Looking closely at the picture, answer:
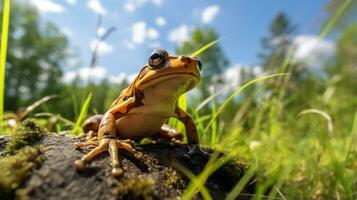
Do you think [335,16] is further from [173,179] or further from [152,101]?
[173,179]

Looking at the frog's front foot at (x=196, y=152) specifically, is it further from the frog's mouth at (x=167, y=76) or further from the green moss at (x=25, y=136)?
the green moss at (x=25, y=136)

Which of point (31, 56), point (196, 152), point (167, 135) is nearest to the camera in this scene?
point (196, 152)

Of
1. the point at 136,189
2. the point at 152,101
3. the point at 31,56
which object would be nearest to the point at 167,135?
the point at 152,101

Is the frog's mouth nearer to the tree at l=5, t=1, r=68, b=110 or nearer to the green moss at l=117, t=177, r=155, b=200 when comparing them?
the green moss at l=117, t=177, r=155, b=200

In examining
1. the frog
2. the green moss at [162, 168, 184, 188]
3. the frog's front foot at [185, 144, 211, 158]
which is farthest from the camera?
the frog

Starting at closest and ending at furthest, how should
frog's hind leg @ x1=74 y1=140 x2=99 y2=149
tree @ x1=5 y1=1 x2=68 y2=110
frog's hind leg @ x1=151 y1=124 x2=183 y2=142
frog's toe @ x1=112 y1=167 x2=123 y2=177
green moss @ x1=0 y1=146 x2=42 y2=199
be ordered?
1. green moss @ x1=0 y1=146 x2=42 y2=199
2. frog's toe @ x1=112 y1=167 x2=123 y2=177
3. frog's hind leg @ x1=74 y1=140 x2=99 y2=149
4. frog's hind leg @ x1=151 y1=124 x2=183 y2=142
5. tree @ x1=5 y1=1 x2=68 y2=110

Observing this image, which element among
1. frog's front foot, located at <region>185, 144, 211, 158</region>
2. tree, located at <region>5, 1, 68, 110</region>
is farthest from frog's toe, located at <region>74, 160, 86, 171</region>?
tree, located at <region>5, 1, 68, 110</region>
